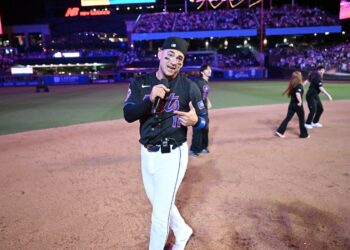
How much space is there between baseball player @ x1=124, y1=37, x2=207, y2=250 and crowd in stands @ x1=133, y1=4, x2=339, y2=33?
138 ft

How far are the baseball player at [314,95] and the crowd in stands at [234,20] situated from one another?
35112 millimetres

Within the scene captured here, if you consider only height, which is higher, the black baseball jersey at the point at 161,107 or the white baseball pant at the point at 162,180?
the black baseball jersey at the point at 161,107

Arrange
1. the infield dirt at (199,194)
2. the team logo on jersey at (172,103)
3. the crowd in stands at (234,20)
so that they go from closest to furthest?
the team logo on jersey at (172,103) < the infield dirt at (199,194) < the crowd in stands at (234,20)

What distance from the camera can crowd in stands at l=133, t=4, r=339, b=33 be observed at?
1695 inches

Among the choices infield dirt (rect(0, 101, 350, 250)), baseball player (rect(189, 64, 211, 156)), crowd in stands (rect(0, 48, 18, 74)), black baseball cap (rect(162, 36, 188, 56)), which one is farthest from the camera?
crowd in stands (rect(0, 48, 18, 74))

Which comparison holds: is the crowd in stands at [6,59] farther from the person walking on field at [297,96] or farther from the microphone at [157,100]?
the microphone at [157,100]

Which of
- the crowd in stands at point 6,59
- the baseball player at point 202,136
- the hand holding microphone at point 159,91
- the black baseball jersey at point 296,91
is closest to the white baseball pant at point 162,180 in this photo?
the hand holding microphone at point 159,91

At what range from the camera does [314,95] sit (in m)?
9.77

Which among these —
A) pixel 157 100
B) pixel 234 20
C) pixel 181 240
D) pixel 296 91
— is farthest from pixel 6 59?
pixel 157 100

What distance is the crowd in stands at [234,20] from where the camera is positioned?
141ft

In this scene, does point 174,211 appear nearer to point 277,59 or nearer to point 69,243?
point 69,243

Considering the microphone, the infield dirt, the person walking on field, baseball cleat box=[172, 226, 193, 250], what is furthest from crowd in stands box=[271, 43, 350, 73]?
the microphone

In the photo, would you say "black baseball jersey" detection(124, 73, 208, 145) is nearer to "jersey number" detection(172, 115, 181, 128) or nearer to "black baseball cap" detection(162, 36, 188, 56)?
"jersey number" detection(172, 115, 181, 128)

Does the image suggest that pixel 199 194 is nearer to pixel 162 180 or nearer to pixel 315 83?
pixel 162 180
